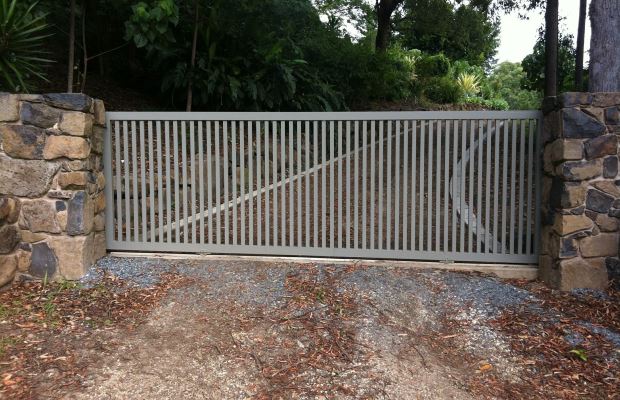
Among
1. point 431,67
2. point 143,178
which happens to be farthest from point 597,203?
point 431,67

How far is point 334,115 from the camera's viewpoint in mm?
4715

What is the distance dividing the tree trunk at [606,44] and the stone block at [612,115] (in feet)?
3.32

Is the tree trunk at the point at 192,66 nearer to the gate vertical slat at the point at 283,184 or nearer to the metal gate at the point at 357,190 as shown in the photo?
the metal gate at the point at 357,190

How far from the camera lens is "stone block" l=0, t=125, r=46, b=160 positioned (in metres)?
4.37

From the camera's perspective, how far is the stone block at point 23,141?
437 cm

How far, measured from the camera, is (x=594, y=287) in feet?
13.8

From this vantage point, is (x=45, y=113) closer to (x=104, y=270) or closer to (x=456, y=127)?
(x=104, y=270)

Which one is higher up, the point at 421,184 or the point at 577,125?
the point at 577,125

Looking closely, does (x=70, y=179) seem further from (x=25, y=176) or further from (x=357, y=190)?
(x=357, y=190)

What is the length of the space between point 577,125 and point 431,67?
47.5 ft

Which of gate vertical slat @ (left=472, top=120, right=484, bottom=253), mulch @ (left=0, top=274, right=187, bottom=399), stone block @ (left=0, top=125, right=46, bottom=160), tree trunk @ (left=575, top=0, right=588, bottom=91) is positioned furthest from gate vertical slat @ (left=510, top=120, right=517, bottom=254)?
tree trunk @ (left=575, top=0, right=588, bottom=91)

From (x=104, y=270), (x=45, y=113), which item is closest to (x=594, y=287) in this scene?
(x=104, y=270)

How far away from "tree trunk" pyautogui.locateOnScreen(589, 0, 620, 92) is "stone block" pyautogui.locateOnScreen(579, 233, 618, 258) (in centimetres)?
165

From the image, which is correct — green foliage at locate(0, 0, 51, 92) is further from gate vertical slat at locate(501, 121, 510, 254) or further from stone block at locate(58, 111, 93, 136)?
gate vertical slat at locate(501, 121, 510, 254)
